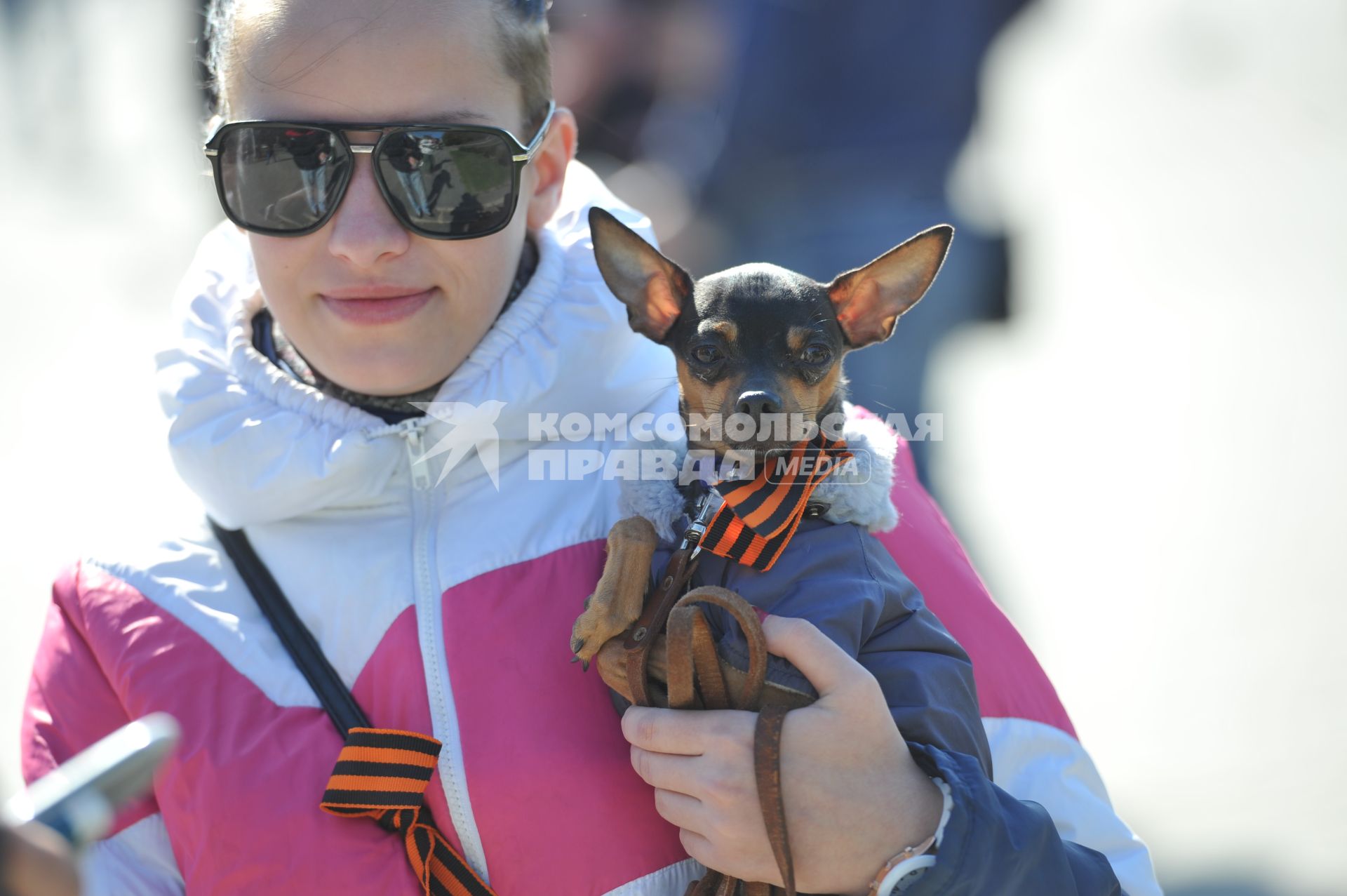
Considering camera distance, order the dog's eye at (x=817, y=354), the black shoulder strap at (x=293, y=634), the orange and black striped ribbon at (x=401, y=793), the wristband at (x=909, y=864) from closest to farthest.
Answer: the wristband at (x=909, y=864) < the orange and black striped ribbon at (x=401, y=793) < the black shoulder strap at (x=293, y=634) < the dog's eye at (x=817, y=354)

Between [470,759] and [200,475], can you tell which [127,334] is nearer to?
[200,475]

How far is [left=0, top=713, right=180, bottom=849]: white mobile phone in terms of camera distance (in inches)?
33.9

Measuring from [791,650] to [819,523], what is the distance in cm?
25

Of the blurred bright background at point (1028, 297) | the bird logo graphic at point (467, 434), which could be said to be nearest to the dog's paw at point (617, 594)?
the bird logo graphic at point (467, 434)

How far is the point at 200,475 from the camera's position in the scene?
1756 millimetres

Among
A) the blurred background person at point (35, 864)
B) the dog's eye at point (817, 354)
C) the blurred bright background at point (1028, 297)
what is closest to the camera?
the blurred background person at point (35, 864)

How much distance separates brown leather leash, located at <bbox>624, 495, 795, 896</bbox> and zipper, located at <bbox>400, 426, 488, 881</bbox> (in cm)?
25

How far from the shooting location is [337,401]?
6.00 ft

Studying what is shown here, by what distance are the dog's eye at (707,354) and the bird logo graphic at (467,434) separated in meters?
0.32

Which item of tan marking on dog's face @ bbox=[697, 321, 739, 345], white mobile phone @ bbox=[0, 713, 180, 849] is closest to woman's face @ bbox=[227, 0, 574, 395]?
tan marking on dog's face @ bbox=[697, 321, 739, 345]

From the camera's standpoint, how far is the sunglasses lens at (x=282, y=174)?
1.67m

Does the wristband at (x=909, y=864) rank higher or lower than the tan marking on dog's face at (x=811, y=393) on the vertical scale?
lower

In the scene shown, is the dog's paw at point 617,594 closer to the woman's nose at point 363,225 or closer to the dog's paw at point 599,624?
the dog's paw at point 599,624

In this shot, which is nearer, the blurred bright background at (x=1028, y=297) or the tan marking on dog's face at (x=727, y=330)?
the tan marking on dog's face at (x=727, y=330)
